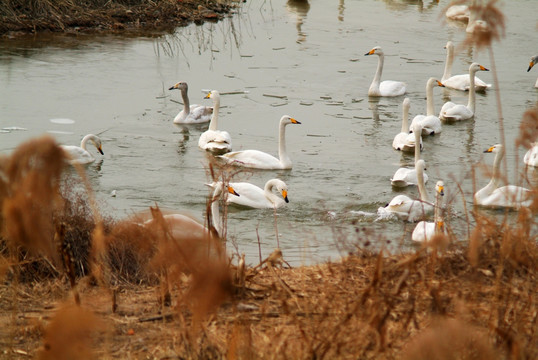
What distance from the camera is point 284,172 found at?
12.6 m

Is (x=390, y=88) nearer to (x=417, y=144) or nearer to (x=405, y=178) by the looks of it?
(x=417, y=144)

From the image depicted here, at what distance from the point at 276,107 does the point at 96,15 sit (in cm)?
858

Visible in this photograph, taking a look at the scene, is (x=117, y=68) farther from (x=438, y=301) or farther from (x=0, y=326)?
(x=438, y=301)

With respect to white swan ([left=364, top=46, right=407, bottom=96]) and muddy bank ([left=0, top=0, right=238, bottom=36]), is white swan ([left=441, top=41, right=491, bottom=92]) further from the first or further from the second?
muddy bank ([left=0, top=0, right=238, bottom=36])

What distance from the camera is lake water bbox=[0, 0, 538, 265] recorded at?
1098 cm

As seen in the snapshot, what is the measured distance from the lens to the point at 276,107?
1555 cm

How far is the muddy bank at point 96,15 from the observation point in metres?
21.0

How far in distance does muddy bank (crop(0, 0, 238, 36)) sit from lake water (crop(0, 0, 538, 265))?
792mm

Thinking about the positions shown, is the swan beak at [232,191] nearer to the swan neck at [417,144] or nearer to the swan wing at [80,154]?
the swan wing at [80,154]

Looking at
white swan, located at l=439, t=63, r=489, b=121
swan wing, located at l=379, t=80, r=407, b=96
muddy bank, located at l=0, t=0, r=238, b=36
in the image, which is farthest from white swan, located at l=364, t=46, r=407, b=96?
muddy bank, located at l=0, t=0, r=238, b=36

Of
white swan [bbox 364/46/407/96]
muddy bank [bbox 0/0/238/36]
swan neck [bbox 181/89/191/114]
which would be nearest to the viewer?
swan neck [bbox 181/89/191/114]

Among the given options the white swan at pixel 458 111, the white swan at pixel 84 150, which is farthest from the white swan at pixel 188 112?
the white swan at pixel 458 111

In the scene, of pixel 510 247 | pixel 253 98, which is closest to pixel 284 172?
pixel 253 98

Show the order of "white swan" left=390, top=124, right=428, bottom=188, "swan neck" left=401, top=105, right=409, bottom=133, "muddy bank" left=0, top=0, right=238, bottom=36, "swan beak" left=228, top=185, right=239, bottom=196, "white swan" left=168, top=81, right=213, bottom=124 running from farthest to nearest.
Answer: "muddy bank" left=0, top=0, right=238, bottom=36 < "white swan" left=168, top=81, right=213, bottom=124 < "swan neck" left=401, top=105, right=409, bottom=133 < "white swan" left=390, top=124, right=428, bottom=188 < "swan beak" left=228, top=185, right=239, bottom=196
